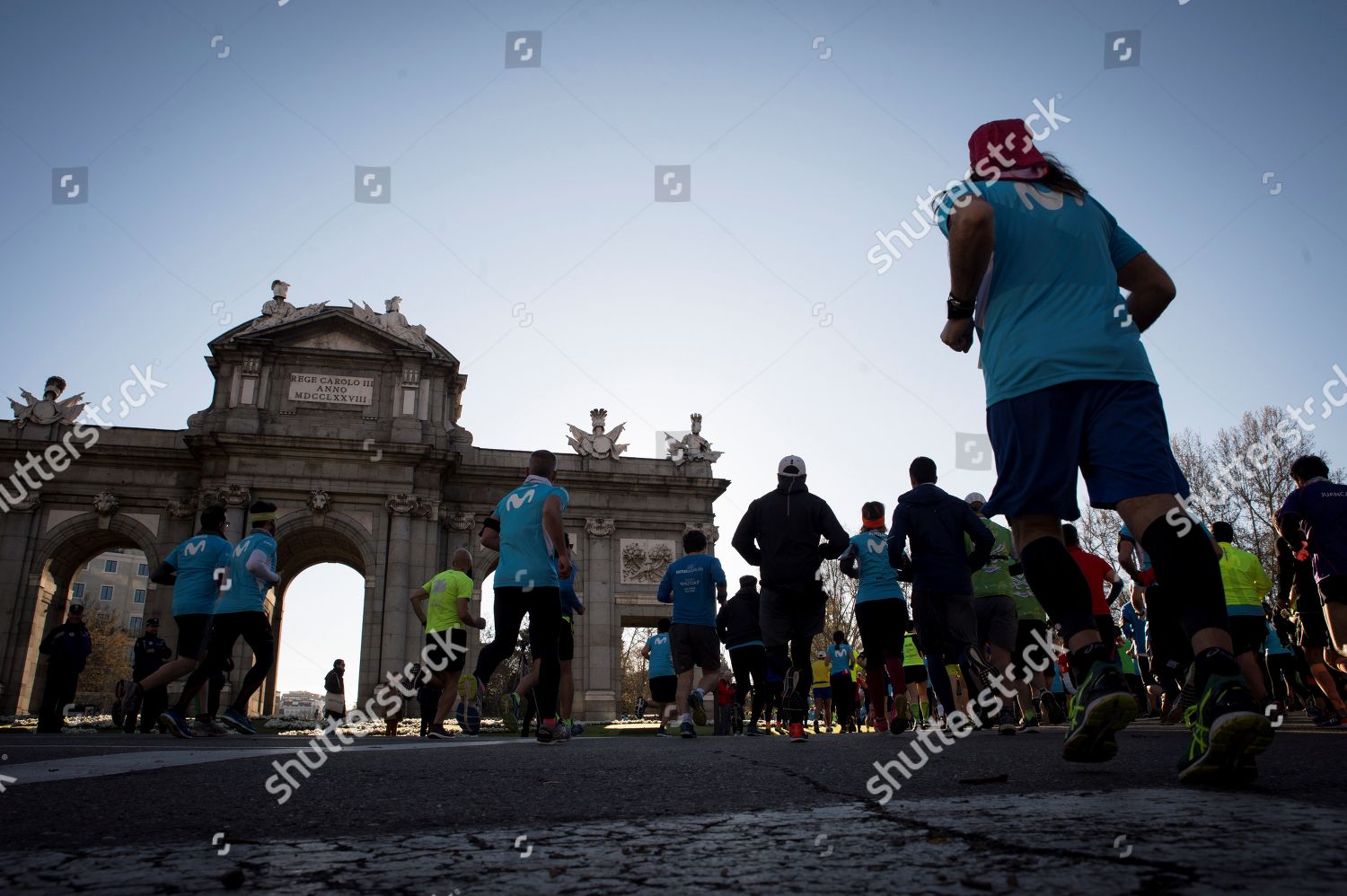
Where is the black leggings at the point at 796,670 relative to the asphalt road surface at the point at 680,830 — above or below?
above

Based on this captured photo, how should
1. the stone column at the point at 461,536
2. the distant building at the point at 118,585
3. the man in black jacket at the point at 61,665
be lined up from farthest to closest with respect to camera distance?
the distant building at the point at 118,585 < the stone column at the point at 461,536 < the man in black jacket at the point at 61,665

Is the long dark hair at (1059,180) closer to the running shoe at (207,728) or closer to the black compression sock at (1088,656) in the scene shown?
the black compression sock at (1088,656)

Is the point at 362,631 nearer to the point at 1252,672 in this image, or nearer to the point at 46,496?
the point at 46,496

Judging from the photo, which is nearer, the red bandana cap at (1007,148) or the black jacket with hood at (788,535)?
the red bandana cap at (1007,148)

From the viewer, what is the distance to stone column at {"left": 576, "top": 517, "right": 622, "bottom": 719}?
29.8m

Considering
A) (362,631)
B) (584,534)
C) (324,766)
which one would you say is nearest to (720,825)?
(324,766)

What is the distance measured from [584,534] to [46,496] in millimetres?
17355

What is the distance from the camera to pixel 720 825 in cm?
190

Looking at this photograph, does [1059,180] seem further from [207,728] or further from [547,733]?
[207,728]

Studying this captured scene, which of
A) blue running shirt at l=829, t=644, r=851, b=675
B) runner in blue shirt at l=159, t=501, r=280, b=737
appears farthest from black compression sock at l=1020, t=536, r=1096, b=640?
blue running shirt at l=829, t=644, r=851, b=675

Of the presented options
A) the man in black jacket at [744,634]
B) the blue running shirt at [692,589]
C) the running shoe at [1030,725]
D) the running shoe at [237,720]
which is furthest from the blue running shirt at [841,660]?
the running shoe at [237,720]

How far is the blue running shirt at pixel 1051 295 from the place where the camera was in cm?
308

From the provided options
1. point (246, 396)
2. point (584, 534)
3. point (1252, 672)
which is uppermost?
point (246, 396)

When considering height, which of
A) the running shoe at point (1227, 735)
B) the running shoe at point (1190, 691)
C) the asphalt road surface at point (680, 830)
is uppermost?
the running shoe at point (1190, 691)
